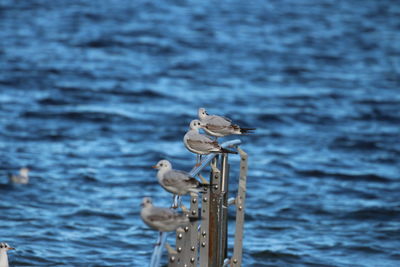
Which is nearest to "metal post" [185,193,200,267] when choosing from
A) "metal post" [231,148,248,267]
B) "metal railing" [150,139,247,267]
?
"metal railing" [150,139,247,267]

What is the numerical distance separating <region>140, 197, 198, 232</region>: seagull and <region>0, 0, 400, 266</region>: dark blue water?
5.37m

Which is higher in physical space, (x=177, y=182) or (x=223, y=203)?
(x=177, y=182)

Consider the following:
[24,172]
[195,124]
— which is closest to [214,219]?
[195,124]

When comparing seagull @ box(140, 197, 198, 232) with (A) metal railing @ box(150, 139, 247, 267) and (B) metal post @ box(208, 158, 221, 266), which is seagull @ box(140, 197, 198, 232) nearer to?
(A) metal railing @ box(150, 139, 247, 267)

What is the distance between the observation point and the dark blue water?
39.7 ft

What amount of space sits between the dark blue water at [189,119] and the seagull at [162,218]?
5365mm

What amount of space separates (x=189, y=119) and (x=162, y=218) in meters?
16.0

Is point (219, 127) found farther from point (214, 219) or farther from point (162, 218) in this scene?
point (162, 218)

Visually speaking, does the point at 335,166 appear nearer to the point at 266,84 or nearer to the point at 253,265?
the point at 253,265

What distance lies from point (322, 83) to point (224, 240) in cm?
2051

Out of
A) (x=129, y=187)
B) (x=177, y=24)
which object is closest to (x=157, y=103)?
(x=129, y=187)

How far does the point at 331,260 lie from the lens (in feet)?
36.2

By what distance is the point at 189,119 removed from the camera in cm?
2119

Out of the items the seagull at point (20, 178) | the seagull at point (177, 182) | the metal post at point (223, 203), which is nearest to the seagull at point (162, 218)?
the seagull at point (177, 182)
